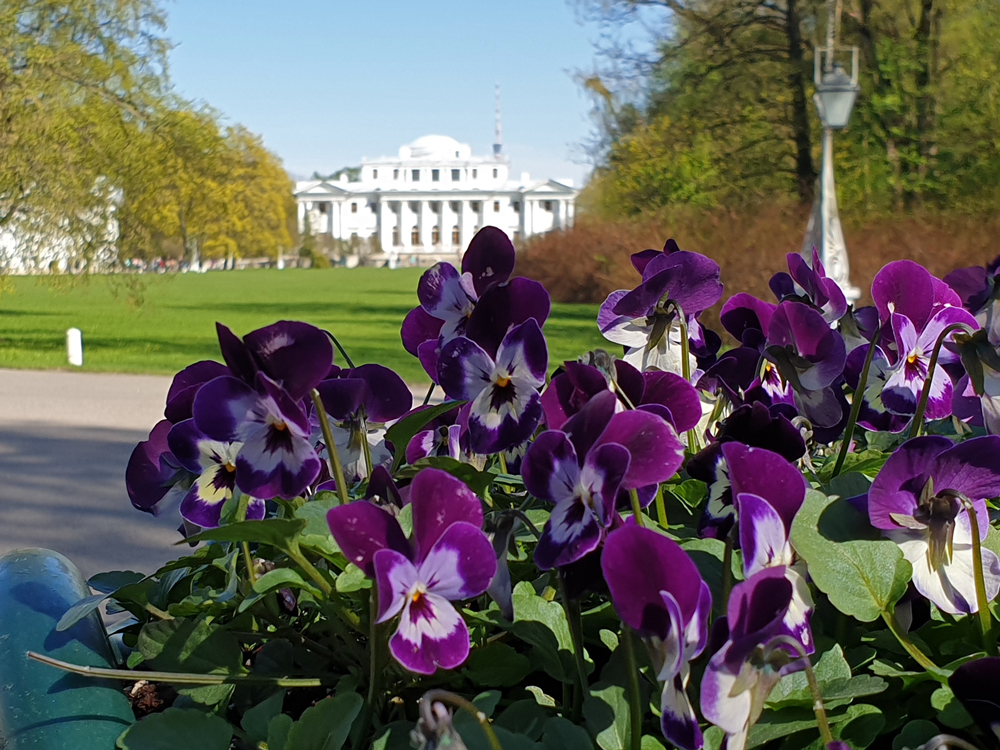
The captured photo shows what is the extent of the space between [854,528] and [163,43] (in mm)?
16948

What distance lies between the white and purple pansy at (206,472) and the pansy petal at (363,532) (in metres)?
0.25

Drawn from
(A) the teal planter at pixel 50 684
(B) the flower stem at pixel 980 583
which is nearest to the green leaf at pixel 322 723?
(A) the teal planter at pixel 50 684

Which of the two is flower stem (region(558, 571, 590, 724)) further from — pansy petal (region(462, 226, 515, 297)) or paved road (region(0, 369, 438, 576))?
paved road (region(0, 369, 438, 576))

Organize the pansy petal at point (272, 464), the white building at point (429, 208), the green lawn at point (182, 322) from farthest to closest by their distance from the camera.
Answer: the white building at point (429, 208)
the green lawn at point (182, 322)
the pansy petal at point (272, 464)

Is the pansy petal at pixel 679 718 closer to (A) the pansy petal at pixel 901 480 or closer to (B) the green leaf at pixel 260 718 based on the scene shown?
(A) the pansy petal at pixel 901 480

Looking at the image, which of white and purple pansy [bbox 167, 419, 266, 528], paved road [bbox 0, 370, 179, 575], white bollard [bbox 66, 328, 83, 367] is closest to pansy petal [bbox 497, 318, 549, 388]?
white and purple pansy [bbox 167, 419, 266, 528]

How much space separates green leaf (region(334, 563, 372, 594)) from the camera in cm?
79

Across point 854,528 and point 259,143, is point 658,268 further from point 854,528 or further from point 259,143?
point 259,143

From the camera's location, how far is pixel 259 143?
61406 millimetres

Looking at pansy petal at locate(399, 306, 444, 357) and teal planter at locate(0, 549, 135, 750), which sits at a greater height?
pansy petal at locate(399, 306, 444, 357)

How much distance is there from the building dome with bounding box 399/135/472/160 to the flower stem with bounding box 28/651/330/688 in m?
114

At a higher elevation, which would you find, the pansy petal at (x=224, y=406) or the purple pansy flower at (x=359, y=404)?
the pansy petal at (x=224, y=406)

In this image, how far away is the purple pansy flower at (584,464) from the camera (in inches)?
28.8

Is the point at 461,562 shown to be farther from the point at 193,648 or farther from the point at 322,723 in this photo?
the point at 193,648
